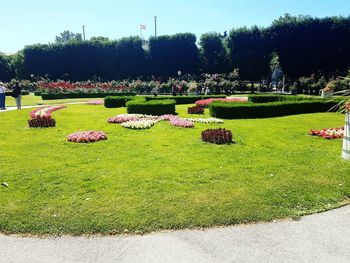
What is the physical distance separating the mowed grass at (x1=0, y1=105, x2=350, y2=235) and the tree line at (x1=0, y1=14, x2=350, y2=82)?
116 feet

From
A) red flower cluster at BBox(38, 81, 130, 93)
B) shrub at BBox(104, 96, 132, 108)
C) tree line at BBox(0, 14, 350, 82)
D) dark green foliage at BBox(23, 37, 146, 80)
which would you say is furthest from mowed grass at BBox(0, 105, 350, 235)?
dark green foliage at BBox(23, 37, 146, 80)

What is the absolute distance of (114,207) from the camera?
5266mm

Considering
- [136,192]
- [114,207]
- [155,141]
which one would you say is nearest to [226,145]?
[155,141]

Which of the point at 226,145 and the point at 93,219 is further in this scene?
the point at 226,145

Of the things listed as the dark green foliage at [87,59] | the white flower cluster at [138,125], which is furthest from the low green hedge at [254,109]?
the dark green foliage at [87,59]

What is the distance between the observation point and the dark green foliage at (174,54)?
4984 cm

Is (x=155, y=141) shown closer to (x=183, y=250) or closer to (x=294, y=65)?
(x=183, y=250)

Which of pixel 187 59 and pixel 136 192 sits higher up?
pixel 187 59

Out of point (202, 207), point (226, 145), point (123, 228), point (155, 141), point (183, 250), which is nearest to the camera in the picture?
point (183, 250)

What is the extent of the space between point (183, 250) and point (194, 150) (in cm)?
507

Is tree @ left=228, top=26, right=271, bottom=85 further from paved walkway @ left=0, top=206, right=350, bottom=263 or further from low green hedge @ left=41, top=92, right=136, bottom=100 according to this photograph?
paved walkway @ left=0, top=206, right=350, bottom=263

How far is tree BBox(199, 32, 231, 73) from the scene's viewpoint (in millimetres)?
48078

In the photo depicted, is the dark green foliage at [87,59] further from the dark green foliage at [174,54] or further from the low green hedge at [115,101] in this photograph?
the low green hedge at [115,101]

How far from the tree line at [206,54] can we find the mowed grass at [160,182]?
116ft
